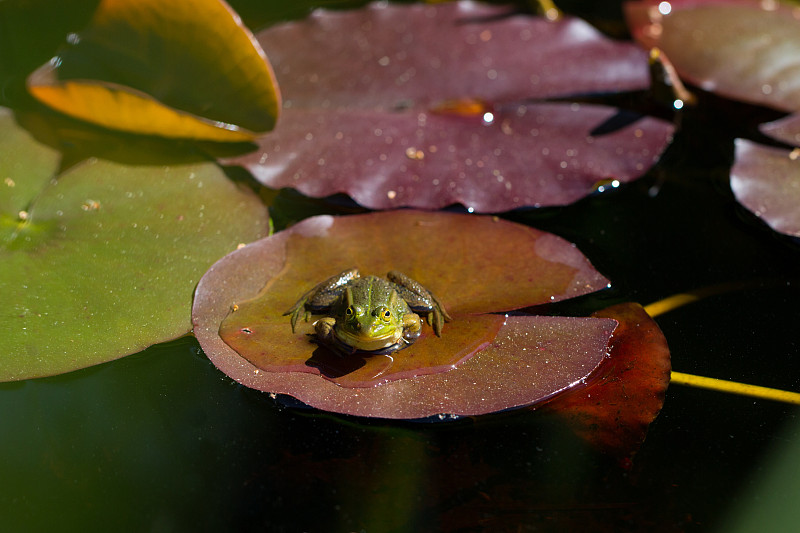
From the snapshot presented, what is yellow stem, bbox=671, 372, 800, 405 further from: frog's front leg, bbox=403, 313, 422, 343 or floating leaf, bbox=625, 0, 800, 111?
floating leaf, bbox=625, 0, 800, 111

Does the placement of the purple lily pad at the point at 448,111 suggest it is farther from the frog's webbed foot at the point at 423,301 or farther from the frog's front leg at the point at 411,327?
the frog's front leg at the point at 411,327

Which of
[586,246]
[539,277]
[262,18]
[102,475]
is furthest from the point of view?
[262,18]

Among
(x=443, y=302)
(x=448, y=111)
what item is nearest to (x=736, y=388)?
(x=443, y=302)

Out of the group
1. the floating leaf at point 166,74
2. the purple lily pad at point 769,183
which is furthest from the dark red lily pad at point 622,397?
the floating leaf at point 166,74

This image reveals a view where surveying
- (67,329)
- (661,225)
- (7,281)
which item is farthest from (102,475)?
(661,225)

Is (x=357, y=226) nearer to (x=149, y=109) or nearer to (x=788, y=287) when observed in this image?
(x=149, y=109)

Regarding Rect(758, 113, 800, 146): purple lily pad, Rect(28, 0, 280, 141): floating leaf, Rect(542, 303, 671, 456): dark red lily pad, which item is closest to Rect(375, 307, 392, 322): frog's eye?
Rect(542, 303, 671, 456): dark red lily pad
